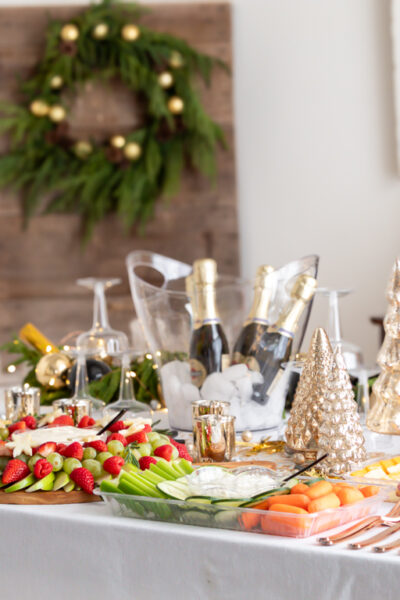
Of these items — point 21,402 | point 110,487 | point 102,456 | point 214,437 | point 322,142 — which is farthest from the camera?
point 322,142

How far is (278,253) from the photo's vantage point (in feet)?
11.5

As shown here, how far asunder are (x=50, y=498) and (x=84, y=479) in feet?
0.17

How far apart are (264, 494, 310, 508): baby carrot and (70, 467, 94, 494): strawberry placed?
0.83ft

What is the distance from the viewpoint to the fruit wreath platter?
83 centimetres

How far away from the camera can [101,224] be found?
11.6 ft

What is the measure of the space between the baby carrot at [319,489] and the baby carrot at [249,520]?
63 millimetres

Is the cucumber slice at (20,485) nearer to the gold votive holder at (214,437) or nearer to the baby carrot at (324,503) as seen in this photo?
the gold votive holder at (214,437)

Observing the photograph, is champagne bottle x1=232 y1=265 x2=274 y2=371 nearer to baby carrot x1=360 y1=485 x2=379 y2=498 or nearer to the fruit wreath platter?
the fruit wreath platter

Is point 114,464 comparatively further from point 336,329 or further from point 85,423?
point 336,329

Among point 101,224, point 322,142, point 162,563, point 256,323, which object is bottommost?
point 162,563

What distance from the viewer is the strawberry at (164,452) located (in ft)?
3.34

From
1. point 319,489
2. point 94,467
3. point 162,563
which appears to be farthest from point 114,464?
point 319,489

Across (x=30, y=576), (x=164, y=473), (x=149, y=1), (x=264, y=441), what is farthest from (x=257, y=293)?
(x=149, y=1)

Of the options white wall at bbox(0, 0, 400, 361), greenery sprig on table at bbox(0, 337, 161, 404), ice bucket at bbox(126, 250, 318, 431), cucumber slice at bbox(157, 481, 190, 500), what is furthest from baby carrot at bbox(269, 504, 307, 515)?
white wall at bbox(0, 0, 400, 361)
